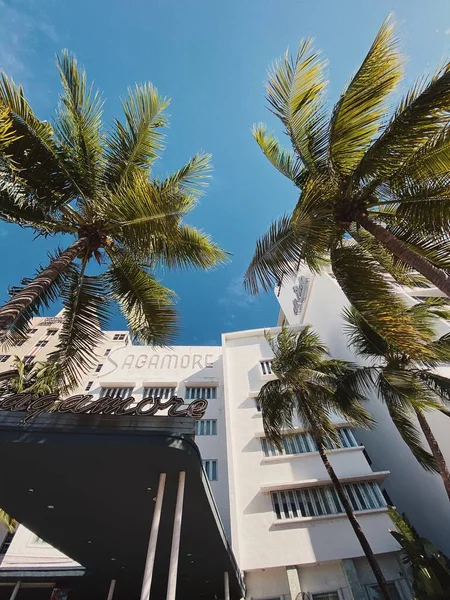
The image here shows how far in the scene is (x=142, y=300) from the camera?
29.7ft

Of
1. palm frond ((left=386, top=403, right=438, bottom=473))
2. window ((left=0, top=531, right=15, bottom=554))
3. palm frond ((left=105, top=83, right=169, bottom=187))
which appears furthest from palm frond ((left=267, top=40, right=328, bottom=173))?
window ((left=0, top=531, right=15, bottom=554))

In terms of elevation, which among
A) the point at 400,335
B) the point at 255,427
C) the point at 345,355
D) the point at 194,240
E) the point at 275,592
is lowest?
the point at 275,592

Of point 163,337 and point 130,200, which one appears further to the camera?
point 163,337

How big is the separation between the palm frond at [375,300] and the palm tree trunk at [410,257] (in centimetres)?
79

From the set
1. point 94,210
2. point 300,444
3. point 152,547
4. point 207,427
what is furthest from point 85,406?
point 207,427

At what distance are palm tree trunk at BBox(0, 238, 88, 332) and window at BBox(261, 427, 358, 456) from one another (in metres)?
14.3

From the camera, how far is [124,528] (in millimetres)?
8383

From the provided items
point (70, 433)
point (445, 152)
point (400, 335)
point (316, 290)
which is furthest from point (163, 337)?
point (316, 290)

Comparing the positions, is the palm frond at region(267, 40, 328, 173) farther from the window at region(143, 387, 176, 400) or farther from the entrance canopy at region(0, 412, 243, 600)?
the window at region(143, 387, 176, 400)

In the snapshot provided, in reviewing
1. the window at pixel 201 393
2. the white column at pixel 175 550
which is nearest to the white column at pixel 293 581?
the white column at pixel 175 550

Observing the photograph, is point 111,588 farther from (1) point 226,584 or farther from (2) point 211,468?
(2) point 211,468

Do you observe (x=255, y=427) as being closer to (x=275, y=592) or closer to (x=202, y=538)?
(x=275, y=592)

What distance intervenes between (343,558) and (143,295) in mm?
13503

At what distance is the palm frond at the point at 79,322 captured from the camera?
8109 millimetres
